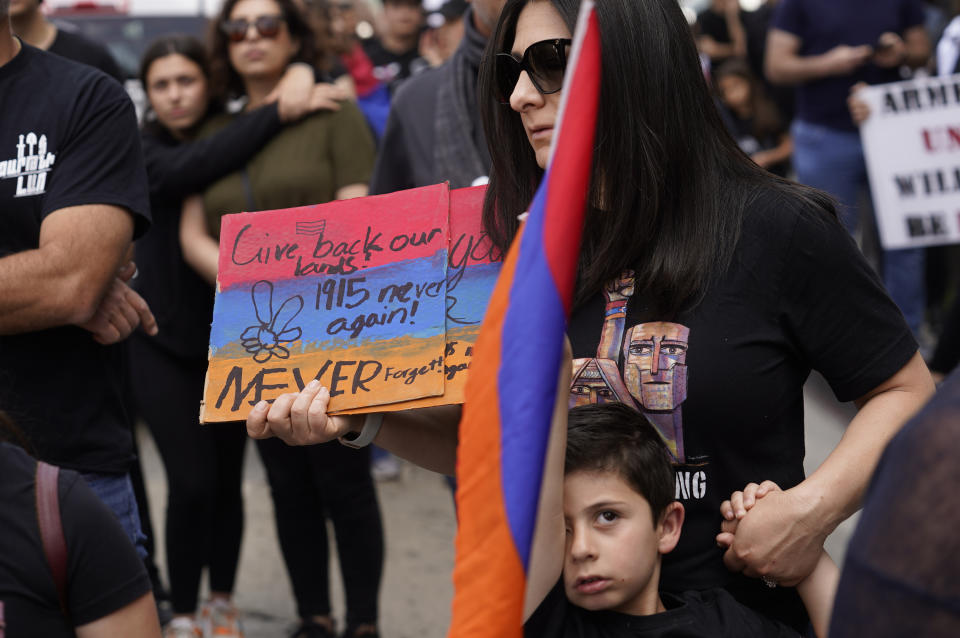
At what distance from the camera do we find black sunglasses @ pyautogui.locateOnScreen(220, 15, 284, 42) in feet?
14.1

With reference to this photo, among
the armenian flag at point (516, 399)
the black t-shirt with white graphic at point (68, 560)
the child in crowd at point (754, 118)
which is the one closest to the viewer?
the armenian flag at point (516, 399)

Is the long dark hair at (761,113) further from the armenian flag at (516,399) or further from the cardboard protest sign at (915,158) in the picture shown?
the armenian flag at (516,399)

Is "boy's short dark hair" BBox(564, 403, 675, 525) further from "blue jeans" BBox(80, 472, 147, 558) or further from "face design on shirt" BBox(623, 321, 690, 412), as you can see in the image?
"blue jeans" BBox(80, 472, 147, 558)

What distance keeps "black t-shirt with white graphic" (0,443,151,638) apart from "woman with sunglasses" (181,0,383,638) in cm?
212

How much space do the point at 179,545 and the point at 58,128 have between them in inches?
77.9

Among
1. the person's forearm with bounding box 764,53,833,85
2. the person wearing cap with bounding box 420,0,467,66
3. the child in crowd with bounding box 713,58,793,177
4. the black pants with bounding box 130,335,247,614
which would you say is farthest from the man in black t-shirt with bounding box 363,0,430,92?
the black pants with bounding box 130,335,247,614

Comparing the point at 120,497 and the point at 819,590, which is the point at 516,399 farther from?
the point at 120,497

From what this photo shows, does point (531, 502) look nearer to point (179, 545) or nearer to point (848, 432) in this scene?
point (848, 432)

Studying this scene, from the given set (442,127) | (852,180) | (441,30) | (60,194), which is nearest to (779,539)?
(60,194)

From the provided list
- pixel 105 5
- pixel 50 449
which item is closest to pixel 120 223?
pixel 50 449

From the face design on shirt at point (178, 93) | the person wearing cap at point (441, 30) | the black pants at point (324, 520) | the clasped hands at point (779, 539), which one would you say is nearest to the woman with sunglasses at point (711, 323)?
the clasped hands at point (779, 539)

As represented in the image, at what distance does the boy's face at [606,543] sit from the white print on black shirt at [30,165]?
147cm

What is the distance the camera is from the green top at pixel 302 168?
13.4 feet

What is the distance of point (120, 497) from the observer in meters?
2.80
